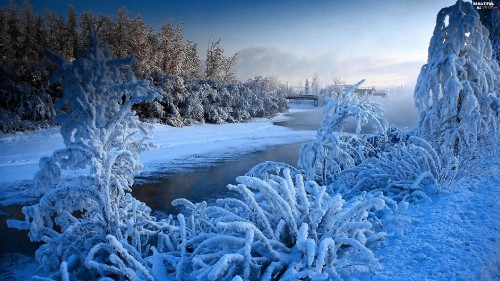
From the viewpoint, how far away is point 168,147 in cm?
1623

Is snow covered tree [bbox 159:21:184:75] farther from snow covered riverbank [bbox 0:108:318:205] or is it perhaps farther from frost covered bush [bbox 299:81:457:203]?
frost covered bush [bbox 299:81:457:203]

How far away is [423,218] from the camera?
3342 millimetres

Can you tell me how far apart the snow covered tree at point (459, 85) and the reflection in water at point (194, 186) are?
5245mm

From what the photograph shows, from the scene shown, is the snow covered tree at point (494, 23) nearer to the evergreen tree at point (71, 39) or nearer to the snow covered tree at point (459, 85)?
the snow covered tree at point (459, 85)

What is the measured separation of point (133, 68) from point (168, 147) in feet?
30.5

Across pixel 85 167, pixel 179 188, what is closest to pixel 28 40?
pixel 179 188

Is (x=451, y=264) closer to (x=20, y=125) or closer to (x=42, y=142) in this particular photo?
(x=42, y=142)

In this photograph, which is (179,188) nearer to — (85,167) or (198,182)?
(198,182)

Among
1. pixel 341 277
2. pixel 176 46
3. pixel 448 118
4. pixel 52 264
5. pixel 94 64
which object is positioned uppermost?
pixel 176 46

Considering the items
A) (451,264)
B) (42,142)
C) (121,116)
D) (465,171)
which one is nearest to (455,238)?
(451,264)

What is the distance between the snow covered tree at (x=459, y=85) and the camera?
211 inches

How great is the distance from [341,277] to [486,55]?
19.9 feet

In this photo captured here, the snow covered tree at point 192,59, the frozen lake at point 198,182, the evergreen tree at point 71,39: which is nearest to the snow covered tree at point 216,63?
the snow covered tree at point 192,59

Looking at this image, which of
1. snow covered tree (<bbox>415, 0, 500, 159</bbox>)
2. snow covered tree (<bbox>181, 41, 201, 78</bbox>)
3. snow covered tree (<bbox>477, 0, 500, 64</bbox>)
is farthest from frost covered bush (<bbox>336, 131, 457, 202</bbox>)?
snow covered tree (<bbox>181, 41, 201, 78</bbox>)
